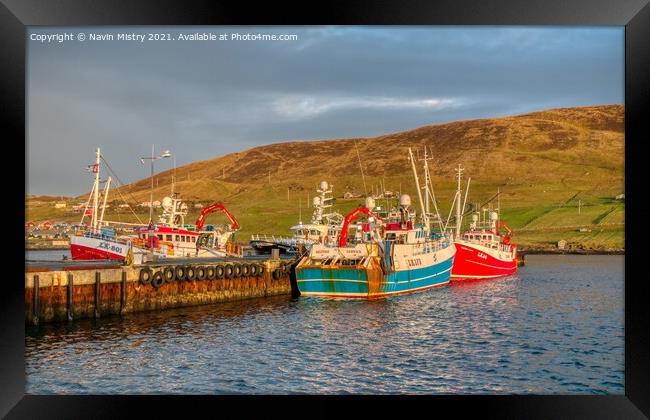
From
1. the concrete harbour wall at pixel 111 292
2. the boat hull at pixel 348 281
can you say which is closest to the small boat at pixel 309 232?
the boat hull at pixel 348 281

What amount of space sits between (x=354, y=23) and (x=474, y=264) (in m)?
57.6

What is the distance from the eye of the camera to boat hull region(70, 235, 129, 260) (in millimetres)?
55438

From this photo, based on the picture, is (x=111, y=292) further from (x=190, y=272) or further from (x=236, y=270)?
(x=236, y=270)

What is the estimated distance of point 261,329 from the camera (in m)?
36.1

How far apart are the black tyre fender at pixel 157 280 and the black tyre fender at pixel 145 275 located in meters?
0.30

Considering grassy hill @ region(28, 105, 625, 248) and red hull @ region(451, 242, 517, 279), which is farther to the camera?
grassy hill @ region(28, 105, 625, 248)

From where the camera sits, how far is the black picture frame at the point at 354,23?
60.9 ft

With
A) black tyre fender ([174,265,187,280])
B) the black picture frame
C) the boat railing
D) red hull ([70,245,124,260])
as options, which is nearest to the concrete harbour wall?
black tyre fender ([174,265,187,280])

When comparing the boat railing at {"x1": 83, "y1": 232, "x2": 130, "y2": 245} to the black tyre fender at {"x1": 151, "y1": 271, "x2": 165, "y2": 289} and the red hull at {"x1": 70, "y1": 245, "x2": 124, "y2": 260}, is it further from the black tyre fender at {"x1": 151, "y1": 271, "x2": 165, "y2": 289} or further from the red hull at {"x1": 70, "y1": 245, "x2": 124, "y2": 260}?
the black tyre fender at {"x1": 151, "y1": 271, "x2": 165, "y2": 289}

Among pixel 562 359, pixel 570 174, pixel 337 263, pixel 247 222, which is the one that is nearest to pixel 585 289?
pixel 337 263

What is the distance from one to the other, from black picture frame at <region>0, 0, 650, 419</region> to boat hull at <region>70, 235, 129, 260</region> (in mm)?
36811

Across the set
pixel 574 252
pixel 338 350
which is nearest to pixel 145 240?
pixel 338 350

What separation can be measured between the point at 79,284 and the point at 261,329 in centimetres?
1025

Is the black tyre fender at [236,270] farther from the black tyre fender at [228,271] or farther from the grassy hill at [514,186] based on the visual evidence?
the grassy hill at [514,186]
